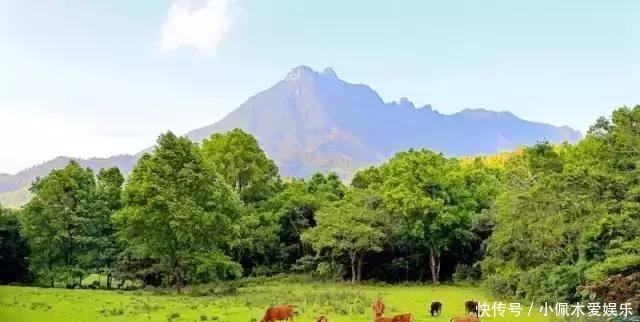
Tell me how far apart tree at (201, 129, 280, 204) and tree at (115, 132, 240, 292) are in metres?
12.3

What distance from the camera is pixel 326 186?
57250 millimetres

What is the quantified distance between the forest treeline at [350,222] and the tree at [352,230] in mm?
114

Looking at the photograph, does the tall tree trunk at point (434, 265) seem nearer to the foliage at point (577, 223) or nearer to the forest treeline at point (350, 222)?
the forest treeline at point (350, 222)

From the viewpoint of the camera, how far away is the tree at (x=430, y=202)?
44.8m

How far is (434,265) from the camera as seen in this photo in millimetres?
46750

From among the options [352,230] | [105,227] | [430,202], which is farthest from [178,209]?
[430,202]

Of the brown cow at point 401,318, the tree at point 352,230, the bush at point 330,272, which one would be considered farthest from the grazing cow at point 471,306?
the bush at point 330,272

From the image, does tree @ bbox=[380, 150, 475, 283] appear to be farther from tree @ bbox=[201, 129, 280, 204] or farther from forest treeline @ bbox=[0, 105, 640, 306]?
tree @ bbox=[201, 129, 280, 204]

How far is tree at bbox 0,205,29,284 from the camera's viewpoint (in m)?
44.5

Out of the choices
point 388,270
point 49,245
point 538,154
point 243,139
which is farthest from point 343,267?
point 49,245

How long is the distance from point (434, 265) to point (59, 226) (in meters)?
27.7

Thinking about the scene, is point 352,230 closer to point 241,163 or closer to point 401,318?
point 241,163

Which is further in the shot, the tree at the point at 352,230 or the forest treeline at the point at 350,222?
the tree at the point at 352,230

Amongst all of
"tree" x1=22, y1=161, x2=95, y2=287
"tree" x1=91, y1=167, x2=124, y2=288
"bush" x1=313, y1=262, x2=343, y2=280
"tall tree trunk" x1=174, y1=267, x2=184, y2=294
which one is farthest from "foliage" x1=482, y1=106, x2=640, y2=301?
"tree" x1=22, y1=161, x2=95, y2=287
